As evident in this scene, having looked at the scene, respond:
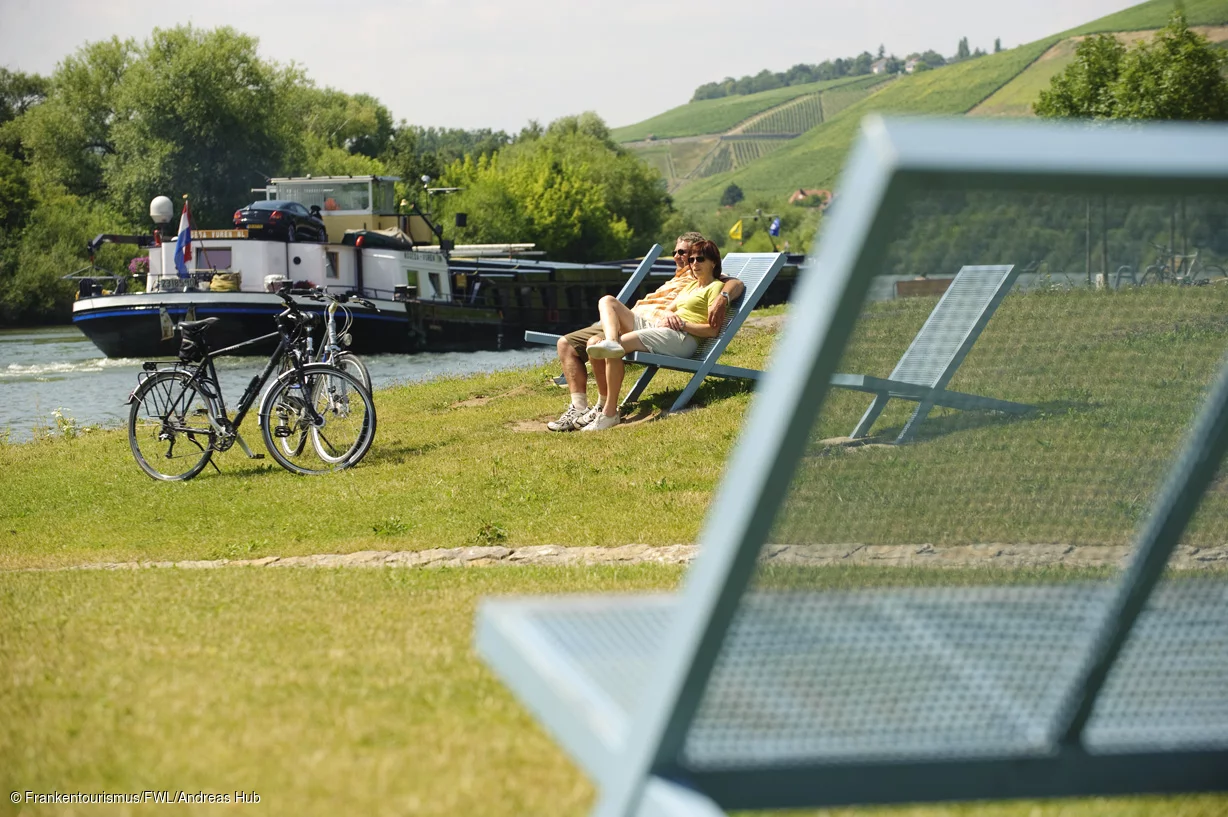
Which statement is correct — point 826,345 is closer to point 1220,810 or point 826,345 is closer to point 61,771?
point 1220,810

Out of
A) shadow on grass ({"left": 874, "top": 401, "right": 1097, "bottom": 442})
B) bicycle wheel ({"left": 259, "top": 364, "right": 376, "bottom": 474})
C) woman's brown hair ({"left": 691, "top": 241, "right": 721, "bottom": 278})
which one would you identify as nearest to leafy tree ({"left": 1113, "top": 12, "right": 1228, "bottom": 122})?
woman's brown hair ({"left": 691, "top": 241, "right": 721, "bottom": 278})

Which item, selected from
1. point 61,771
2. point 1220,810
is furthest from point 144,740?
point 1220,810

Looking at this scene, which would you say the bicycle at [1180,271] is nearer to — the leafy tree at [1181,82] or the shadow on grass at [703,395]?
the shadow on grass at [703,395]

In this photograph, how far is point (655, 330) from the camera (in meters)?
10.3

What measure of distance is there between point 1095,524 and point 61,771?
6.80 feet

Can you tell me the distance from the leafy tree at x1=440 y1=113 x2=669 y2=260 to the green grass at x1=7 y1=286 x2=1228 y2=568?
61.1 m

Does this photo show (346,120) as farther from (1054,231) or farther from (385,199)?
(1054,231)

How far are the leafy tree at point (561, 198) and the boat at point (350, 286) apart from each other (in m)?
36.0

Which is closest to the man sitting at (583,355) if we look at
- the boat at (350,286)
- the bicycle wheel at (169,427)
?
the bicycle wheel at (169,427)

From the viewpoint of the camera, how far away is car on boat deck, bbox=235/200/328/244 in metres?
31.3

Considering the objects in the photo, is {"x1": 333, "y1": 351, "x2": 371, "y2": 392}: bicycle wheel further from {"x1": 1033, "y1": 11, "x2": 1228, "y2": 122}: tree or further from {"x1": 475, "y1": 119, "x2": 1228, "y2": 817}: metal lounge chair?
{"x1": 1033, "y1": 11, "x2": 1228, "y2": 122}: tree

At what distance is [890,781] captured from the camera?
2.09 meters

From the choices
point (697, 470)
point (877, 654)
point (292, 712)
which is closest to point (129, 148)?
point (697, 470)

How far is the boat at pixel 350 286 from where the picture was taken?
30719mm
